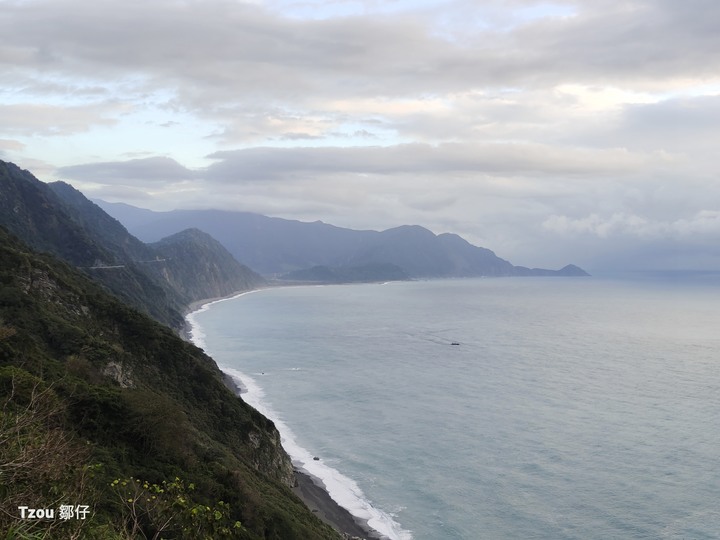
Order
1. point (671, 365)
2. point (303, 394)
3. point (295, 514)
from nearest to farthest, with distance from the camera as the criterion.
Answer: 1. point (295, 514)
2. point (303, 394)
3. point (671, 365)

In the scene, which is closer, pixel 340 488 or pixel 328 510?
pixel 328 510

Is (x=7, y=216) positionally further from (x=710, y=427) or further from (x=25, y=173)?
(x=710, y=427)

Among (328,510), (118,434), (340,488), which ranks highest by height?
(118,434)

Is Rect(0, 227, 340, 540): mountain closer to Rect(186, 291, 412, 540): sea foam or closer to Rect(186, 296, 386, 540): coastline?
Rect(186, 296, 386, 540): coastline


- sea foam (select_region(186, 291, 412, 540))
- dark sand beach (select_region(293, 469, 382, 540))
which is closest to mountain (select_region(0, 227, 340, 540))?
dark sand beach (select_region(293, 469, 382, 540))

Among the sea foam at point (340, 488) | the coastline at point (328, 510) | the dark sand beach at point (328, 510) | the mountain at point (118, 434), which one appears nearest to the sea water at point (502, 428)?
the sea foam at point (340, 488)

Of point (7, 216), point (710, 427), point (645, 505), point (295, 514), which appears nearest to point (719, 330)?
point (710, 427)

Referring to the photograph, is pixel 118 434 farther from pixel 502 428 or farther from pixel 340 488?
pixel 502 428

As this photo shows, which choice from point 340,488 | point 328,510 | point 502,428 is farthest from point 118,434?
point 502,428
